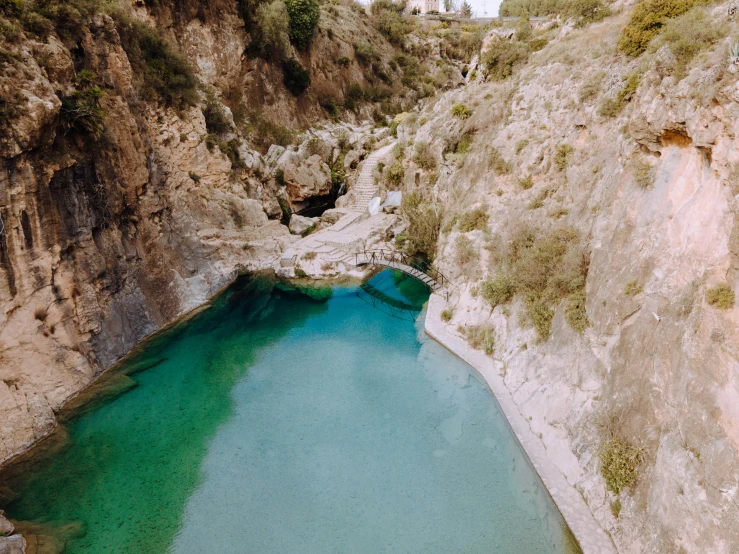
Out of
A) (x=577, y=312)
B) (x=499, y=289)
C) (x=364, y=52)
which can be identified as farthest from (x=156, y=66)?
(x=364, y=52)

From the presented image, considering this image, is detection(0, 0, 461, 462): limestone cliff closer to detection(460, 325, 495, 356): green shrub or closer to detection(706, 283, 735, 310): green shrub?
detection(460, 325, 495, 356): green shrub

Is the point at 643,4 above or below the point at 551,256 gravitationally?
above

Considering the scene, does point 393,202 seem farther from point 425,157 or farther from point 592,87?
point 592,87

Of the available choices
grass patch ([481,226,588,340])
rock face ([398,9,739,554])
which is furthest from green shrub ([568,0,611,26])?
grass patch ([481,226,588,340])

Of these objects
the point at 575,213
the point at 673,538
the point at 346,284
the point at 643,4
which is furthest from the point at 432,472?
the point at 643,4

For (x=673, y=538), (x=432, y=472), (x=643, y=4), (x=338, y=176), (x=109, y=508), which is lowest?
(x=109, y=508)

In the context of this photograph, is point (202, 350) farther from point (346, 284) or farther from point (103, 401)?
point (346, 284)

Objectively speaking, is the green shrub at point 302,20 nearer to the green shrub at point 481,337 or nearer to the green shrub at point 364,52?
the green shrub at point 364,52
